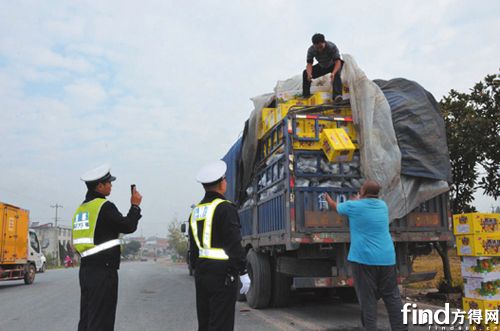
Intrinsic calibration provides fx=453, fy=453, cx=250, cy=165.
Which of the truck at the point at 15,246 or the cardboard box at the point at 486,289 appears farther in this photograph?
the truck at the point at 15,246

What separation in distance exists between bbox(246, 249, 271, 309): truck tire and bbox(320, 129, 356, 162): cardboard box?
2.47m

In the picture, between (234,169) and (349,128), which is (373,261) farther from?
(234,169)

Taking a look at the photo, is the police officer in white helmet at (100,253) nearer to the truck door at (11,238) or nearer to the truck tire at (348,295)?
the truck tire at (348,295)

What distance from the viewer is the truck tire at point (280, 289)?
7.75 metres

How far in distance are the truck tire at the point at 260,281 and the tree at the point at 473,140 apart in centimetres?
394

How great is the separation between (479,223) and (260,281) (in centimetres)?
372

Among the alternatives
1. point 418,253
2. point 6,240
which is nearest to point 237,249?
point 418,253

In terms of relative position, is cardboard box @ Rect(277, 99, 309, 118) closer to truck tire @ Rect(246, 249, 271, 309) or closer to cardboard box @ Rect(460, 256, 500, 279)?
truck tire @ Rect(246, 249, 271, 309)

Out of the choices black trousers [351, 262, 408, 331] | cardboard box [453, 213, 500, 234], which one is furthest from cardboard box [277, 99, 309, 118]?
black trousers [351, 262, 408, 331]

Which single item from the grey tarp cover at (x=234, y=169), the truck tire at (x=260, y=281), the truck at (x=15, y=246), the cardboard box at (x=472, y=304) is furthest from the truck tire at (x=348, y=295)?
the truck at (x=15, y=246)

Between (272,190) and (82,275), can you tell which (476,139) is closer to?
(272,190)

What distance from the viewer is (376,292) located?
4.61m

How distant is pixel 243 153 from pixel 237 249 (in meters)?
5.16

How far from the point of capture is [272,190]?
23.5 ft
